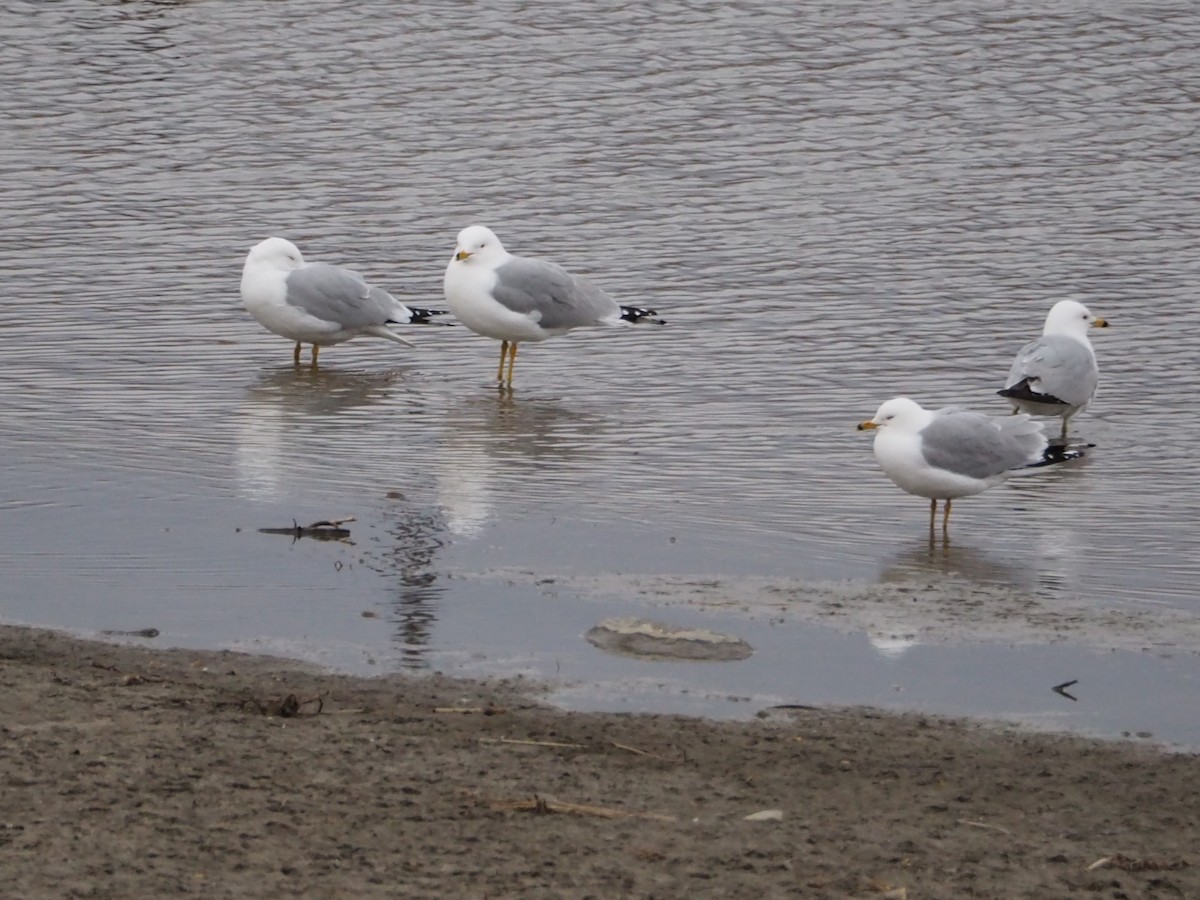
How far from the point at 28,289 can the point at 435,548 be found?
20.6ft

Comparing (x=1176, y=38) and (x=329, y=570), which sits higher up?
(x=1176, y=38)

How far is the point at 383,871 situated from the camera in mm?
5098

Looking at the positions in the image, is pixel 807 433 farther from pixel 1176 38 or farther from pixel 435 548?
pixel 1176 38

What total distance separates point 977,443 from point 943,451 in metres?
0.27

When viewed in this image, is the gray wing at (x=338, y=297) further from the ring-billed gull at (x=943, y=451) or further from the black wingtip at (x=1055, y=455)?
the black wingtip at (x=1055, y=455)

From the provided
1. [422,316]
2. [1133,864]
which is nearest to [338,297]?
[422,316]

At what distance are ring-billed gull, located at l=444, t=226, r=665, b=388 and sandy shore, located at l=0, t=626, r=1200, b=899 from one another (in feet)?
18.8

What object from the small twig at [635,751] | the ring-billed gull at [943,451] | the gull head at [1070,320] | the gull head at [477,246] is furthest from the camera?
the gull head at [477,246]

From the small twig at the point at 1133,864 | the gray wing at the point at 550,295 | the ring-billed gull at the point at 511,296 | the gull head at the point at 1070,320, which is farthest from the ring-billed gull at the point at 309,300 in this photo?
the small twig at the point at 1133,864

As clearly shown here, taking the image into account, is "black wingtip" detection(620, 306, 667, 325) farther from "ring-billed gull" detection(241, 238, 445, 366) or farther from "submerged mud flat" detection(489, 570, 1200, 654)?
"submerged mud flat" detection(489, 570, 1200, 654)

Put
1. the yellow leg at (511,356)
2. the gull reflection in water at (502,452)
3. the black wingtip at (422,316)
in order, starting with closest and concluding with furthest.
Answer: the gull reflection in water at (502,452) < the yellow leg at (511,356) < the black wingtip at (422,316)

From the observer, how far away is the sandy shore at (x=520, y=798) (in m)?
5.11

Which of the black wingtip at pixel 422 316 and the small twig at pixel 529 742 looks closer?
the small twig at pixel 529 742

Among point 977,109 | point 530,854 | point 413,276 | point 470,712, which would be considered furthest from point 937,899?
point 977,109
